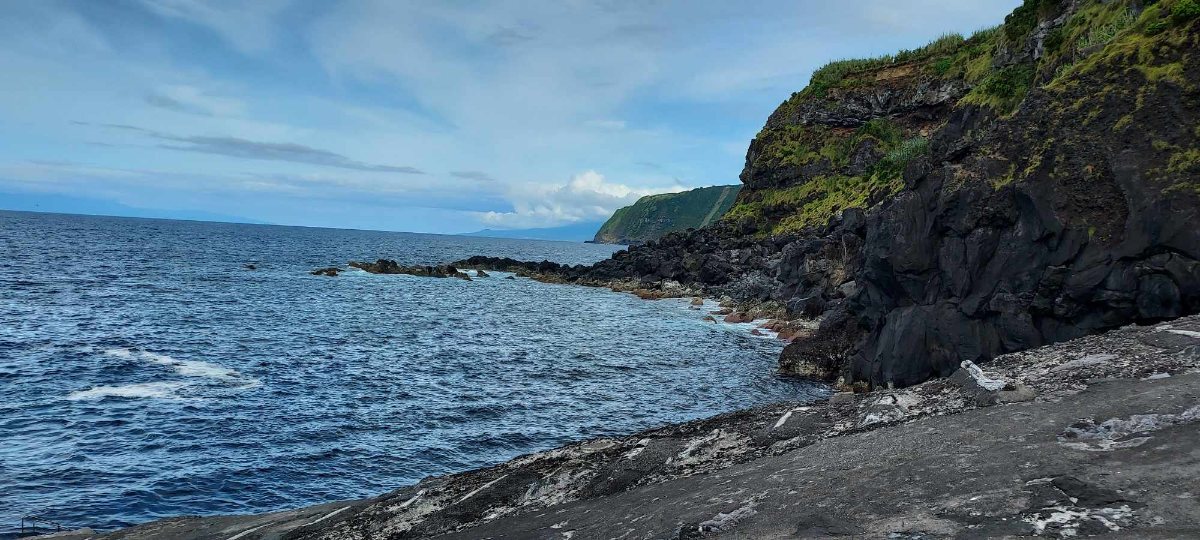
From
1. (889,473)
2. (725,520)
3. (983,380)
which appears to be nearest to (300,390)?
(725,520)

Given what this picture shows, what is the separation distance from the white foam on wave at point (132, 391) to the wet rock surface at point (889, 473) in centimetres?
1605

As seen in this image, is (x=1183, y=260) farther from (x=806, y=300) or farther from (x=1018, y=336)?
(x=806, y=300)

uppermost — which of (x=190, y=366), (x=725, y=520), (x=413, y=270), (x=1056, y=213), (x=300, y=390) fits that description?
(x=1056, y=213)

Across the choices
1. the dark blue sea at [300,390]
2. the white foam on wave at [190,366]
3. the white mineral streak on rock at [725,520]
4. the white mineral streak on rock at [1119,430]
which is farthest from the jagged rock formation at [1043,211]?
the white foam on wave at [190,366]

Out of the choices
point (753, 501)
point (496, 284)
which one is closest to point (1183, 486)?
point (753, 501)

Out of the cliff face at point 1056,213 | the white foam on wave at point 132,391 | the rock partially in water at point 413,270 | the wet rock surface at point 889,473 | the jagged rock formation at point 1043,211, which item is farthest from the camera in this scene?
the rock partially in water at point 413,270

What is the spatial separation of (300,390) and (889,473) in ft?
85.5

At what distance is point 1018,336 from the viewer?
20562 millimetres

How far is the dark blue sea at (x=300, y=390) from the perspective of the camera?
733 inches

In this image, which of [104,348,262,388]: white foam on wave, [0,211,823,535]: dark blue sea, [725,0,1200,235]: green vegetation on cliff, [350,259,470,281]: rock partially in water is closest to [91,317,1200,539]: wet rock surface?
[0,211,823,535]: dark blue sea

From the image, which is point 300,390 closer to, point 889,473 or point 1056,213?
point 889,473

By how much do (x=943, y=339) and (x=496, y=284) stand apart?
67.4 m

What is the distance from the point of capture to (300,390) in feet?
92.6

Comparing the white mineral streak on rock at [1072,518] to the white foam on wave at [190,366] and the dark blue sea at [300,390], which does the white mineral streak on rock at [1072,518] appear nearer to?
the dark blue sea at [300,390]
